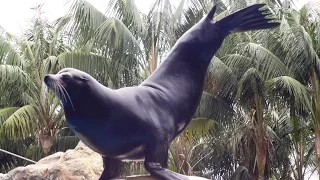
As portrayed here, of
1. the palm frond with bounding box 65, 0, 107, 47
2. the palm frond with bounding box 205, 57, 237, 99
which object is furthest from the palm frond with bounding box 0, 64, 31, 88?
the palm frond with bounding box 205, 57, 237, 99

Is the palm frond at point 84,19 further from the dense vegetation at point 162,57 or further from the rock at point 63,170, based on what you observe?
the rock at point 63,170

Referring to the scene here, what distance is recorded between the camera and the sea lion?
3492 mm

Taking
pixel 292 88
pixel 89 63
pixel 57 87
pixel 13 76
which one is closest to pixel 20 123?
pixel 13 76

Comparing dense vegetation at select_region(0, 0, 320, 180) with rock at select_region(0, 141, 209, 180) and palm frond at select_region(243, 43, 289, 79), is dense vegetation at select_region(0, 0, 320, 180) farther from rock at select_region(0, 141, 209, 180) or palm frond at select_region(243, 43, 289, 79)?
rock at select_region(0, 141, 209, 180)

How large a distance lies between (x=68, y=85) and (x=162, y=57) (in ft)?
25.7

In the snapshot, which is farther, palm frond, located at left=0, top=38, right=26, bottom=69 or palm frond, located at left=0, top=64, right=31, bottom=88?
palm frond, located at left=0, top=38, right=26, bottom=69

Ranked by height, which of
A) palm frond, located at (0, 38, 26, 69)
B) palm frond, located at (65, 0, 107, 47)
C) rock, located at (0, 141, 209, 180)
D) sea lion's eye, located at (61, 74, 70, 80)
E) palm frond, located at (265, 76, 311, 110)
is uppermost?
palm frond, located at (65, 0, 107, 47)

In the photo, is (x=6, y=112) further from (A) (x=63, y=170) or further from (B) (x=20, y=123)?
(A) (x=63, y=170)

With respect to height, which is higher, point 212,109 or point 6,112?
point 212,109

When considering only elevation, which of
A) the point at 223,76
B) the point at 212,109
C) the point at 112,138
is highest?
the point at 223,76

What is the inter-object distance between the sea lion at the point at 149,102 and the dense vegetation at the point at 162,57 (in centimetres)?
663

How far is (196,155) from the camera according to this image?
15.2 metres

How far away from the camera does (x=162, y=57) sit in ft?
37.0

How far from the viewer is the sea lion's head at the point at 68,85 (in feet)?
11.1
